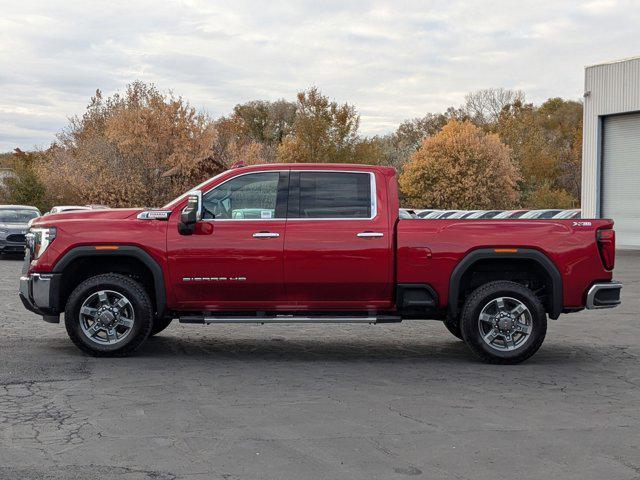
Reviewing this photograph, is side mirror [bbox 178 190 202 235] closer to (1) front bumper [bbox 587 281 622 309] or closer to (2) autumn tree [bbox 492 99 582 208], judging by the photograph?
(1) front bumper [bbox 587 281 622 309]

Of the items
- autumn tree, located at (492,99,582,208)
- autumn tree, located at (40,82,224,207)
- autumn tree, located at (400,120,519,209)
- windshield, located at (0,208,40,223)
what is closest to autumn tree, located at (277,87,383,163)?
autumn tree, located at (40,82,224,207)

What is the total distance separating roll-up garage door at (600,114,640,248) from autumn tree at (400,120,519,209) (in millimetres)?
39783

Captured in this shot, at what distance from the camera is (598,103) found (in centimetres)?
3484

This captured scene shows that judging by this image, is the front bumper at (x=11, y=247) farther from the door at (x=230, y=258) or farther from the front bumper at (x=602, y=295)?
the front bumper at (x=602, y=295)

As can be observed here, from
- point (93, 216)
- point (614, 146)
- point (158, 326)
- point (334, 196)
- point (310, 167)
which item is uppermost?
point (614, 146)

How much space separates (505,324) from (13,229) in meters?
21.5

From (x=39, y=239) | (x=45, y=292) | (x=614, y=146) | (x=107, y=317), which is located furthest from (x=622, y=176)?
(x=45, y=292)

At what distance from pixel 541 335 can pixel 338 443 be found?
384 cm

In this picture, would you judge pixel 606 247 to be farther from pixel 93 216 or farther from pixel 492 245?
pixel 93 216

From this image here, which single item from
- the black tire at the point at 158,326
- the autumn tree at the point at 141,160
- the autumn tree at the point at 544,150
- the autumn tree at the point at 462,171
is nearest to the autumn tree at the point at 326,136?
the autumn tree at the point at 141,160

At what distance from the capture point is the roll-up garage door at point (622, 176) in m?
33.9

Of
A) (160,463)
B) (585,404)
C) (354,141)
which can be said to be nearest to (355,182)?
(585,404)

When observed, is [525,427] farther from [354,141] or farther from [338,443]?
[354,141]

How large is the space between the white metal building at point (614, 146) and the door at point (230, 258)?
27578 millimetres
